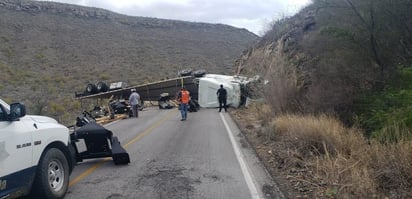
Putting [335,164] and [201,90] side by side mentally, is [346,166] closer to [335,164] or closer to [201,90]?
[335,164]

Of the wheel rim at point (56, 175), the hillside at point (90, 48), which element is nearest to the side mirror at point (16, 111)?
the wheel rim at point (56, 175)

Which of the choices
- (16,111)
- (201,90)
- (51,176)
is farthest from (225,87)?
(16,111)

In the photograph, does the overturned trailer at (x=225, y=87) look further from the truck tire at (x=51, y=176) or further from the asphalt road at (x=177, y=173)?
the truck tire at (x=51, y=176)

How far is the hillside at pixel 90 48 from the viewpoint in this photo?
46.9 metres

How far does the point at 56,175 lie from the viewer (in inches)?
307

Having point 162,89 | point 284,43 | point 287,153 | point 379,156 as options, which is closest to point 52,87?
point 162,89

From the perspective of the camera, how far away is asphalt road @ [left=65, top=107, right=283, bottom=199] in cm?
816

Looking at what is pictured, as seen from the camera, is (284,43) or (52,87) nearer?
(284,43)

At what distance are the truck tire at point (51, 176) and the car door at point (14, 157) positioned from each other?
0.20 m

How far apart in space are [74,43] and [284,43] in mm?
38178

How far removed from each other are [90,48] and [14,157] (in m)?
56.6

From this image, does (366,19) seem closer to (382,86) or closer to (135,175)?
(382,86)

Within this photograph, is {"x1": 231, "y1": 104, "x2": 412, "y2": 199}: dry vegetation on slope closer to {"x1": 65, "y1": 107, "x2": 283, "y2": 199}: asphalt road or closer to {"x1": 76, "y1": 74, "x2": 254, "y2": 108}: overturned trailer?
{"x1": 65, "y1": 107, "x2": 283, "y2": 199}: asphalt road

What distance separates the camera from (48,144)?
297 inches
